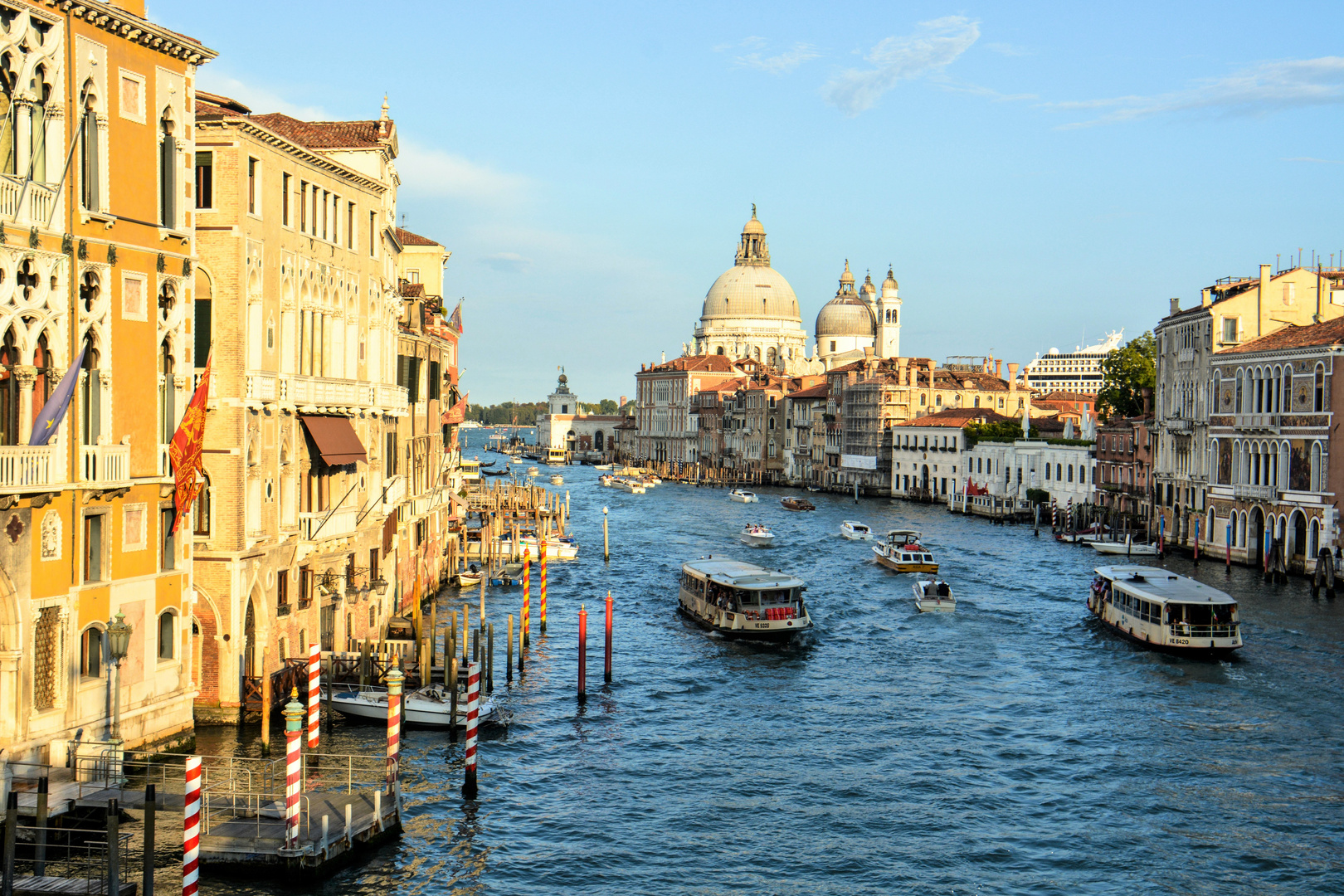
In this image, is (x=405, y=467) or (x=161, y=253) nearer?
(x=161, y=253)

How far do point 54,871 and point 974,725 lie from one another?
57.8 feet

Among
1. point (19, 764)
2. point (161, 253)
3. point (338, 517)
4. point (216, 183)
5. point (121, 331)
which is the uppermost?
point (216, 183)

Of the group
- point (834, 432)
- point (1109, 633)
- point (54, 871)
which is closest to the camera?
point (54, 871)

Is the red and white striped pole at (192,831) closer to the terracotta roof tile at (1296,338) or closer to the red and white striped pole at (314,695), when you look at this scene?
the red and white striped pole at (314,695)

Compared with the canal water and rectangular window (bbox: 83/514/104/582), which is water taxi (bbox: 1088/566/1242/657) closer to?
the canal water

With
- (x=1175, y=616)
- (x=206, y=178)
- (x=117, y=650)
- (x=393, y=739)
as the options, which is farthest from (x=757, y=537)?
(x=117, y=650)

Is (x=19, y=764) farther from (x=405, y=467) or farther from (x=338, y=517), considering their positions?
(x=405, y=467)

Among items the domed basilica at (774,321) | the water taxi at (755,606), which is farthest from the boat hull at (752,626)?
the domed basilica at (774,321)

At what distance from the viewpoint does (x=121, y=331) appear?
1838cm

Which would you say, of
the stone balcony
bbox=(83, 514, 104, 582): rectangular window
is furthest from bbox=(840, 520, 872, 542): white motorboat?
bbox=(83, 514, 104, 582): rectangular window

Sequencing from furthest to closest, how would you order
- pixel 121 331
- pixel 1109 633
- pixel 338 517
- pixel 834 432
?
pixel 834 432 < pixel 1109 633 < pixel 338 517 < pixel 121 331

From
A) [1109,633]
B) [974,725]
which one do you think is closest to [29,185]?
[974,725]

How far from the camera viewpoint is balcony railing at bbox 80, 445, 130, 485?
17562 millimetres

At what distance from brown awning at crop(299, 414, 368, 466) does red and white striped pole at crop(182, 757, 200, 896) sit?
10.6 meters
